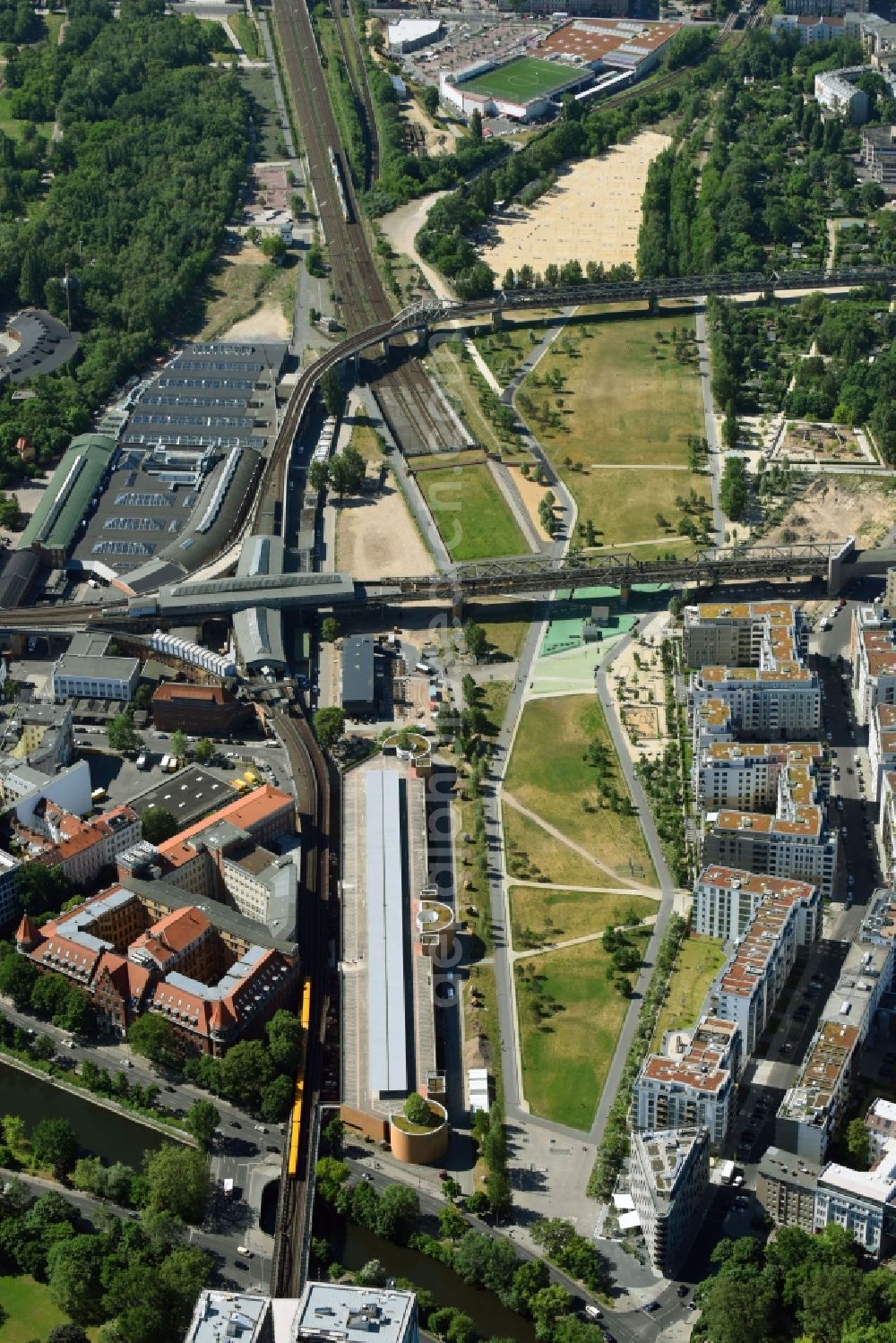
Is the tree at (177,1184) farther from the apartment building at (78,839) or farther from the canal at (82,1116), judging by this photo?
the apartment building at (78,839)

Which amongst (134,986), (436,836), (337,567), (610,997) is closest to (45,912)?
(134,986)

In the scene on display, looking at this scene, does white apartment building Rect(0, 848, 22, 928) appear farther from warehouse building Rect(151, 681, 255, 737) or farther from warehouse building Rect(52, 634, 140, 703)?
warehouse building Rect(52, 634, 140, 703)

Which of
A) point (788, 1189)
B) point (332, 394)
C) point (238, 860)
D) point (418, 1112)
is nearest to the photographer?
point (788, 1189)

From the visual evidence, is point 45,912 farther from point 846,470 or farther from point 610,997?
point 846,470

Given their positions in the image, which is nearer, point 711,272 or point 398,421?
point 398,421

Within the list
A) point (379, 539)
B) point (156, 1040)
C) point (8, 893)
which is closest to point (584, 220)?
point (379, 539)

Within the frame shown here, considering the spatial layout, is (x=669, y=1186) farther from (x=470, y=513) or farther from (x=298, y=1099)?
(x=470, y=513)
